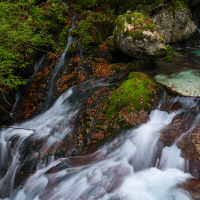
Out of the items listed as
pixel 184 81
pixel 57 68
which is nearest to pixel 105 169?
pixel 184 81

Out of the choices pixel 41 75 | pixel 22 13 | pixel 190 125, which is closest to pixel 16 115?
pixel 41 75

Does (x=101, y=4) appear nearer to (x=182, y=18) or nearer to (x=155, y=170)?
(x=182, y=18)

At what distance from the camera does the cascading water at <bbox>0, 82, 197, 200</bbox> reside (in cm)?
379

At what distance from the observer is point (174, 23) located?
37.5 feet

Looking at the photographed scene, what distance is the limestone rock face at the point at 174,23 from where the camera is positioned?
444 inches

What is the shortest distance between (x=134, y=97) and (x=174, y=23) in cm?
879

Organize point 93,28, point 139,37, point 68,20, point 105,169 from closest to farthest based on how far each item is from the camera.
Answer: point 105,169 < point 139,37 < point 93,28 < point 68,20

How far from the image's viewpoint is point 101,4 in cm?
1160

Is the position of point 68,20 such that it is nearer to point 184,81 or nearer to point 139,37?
point 139,37

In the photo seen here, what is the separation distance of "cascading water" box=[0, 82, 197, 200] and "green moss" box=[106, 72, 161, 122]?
20.8 inches

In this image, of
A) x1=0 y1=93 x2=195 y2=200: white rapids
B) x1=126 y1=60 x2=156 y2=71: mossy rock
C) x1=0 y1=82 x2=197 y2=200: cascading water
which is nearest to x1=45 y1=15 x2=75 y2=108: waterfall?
x1=0 y1=82 x2=197 y2=200: cascading water

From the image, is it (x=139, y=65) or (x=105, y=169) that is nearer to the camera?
(x=105, y=169)

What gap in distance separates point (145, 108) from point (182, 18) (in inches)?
377

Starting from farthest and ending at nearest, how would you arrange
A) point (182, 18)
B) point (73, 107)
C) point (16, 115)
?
point (182, 18) → point (16, 115) → point (73, 107)
